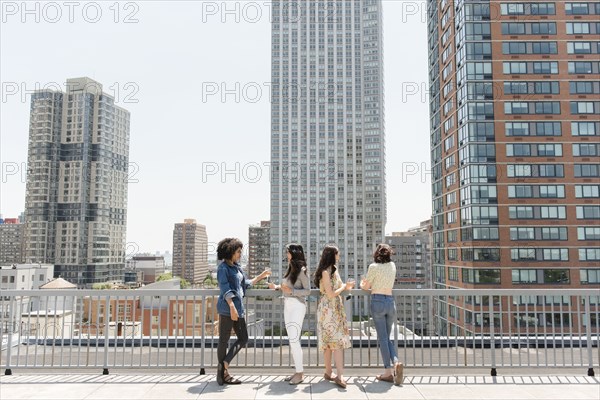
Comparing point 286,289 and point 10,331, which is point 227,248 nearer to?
point 286,289

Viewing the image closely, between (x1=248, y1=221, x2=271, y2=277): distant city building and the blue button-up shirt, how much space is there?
11635 cm

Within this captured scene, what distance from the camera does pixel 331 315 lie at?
5168mm

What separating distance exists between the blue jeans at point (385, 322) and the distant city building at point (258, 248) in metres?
116

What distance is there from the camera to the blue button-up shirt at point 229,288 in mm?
5090

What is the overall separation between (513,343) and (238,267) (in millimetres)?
3731

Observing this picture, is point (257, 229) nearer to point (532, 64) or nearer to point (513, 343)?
point (532, 64)

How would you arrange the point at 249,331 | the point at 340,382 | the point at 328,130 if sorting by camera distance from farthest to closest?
the point at 328,130 < the point at 249,331 < the point at 340,382

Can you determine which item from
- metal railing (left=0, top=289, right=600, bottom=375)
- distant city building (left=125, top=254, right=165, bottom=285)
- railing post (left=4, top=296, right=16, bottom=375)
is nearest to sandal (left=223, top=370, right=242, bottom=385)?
metal railing (left=0, top=289, right=600, bottom=375)

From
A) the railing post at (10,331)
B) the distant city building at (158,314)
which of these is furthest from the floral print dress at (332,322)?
the railing post at (10,331)

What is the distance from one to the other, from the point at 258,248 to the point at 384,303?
5246 inches

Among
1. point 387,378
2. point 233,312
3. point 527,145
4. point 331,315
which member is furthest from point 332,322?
point 527,145

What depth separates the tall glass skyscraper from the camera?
4429 inches

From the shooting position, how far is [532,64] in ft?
178

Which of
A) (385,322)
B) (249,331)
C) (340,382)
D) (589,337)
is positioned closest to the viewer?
(340,382)
